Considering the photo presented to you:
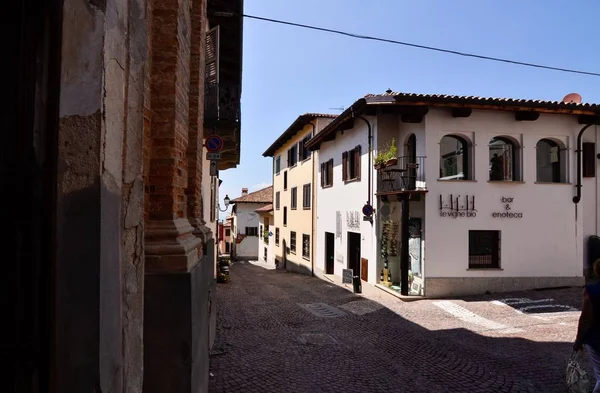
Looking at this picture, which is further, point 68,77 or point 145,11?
point 145,11

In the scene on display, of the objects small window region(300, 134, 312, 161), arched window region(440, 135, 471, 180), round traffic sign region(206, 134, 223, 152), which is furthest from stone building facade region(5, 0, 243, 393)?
small window region(300, 134, 312, 161)

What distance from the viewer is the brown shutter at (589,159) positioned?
13.0 meters

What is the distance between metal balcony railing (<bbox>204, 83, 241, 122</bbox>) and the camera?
23.5ft

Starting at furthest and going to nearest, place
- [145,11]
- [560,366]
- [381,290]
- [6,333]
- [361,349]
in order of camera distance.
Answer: [381,290] < [361,349] < [560,366] < [145,11] < [6,333]

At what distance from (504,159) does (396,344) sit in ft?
26.9

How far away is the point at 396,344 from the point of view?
24.7 feet

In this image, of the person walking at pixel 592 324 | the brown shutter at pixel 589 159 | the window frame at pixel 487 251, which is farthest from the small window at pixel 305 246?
the person walking at pixel 592 324

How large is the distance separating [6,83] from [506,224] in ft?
43.7

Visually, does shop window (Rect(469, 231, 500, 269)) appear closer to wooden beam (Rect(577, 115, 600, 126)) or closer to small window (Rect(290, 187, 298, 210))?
wooden beam (Rect(577, 115, 600, 126))

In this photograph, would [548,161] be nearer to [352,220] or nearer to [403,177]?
[403,177]

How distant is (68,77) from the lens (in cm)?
181

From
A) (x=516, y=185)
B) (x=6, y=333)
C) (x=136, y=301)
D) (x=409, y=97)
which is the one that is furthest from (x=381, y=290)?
(x=6, y=333)

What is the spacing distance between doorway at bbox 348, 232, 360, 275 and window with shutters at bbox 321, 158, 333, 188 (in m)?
3.50

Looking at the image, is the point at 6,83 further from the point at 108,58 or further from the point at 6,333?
the point at 6,333
